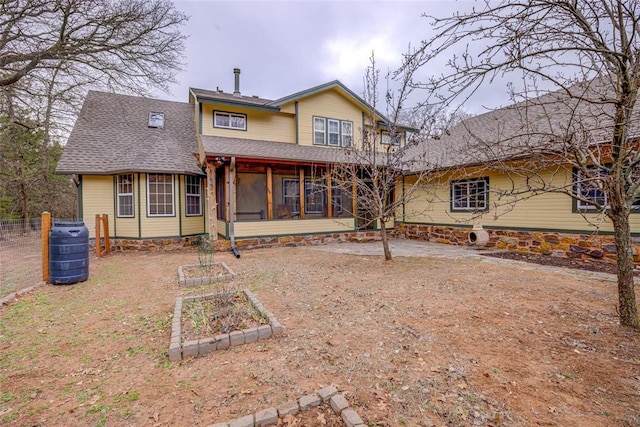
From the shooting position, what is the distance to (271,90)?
66.0 ft

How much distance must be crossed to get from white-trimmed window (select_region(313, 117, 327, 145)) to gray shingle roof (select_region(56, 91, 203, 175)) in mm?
5127

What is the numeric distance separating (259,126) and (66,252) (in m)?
8.09

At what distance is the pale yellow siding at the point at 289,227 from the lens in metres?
9.62

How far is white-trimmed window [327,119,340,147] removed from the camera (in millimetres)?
12961

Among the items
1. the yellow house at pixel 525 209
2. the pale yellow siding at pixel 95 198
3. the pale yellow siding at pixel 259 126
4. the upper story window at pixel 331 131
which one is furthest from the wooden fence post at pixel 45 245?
the upper story window at pixel 331 131

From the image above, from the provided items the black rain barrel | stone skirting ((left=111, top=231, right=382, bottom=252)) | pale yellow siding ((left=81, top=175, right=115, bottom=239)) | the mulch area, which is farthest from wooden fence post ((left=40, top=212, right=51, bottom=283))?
the mulch area

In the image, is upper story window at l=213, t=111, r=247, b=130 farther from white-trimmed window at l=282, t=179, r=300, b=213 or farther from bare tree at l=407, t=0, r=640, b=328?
bare tree at l=407, t=0, r=640, b=328

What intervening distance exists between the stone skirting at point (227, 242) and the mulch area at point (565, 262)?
5270 millimetres

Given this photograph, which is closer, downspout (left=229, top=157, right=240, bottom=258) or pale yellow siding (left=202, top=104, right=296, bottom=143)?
downspout (left=229, top=157, right=240, bottom=258)

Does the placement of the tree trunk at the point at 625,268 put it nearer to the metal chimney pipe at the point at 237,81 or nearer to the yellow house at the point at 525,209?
the yellow house at the point at 525,209

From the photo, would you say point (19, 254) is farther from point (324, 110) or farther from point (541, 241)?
point (541, 241)

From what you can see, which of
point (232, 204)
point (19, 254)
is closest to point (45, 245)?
point (232, 204)

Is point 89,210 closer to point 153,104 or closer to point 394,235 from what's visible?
point 153,104

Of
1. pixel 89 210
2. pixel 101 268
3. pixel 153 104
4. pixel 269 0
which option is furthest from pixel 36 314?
pixel 153 104
